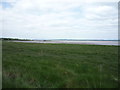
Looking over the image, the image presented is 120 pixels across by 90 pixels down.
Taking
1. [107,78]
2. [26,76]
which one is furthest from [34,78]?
[107,78]

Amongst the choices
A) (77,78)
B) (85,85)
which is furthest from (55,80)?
(85,85)

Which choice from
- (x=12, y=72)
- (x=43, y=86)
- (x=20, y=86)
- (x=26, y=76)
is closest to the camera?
(x=20, y=86)

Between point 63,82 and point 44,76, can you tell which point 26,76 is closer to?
point 44,76

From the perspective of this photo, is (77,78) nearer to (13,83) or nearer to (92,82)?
(92,82)

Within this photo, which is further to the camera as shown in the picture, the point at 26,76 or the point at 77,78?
the point at 26,76

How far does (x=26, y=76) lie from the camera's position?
4789 millimetres

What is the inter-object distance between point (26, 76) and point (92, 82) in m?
2.69

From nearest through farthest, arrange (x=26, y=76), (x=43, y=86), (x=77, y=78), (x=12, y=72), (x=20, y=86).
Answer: (x=20, y=86) → (x=43, y=86) → (x=77, y=78) → (x=26, y=76) → (x=12, y=72)

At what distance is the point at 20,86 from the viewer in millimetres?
3766

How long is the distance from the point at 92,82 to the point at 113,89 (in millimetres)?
702

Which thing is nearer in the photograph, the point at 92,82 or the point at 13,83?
the point at 13,83

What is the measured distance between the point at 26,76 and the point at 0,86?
1.14 metres

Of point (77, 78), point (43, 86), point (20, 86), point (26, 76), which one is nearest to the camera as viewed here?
point (20, 86)

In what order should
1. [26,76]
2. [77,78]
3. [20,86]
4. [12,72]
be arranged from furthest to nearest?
[12,72]
[26,76]
[77,78]
[20,86]
